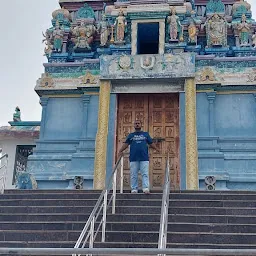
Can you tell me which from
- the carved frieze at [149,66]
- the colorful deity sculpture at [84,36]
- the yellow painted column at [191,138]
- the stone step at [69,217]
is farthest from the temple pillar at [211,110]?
the stone step at [69,217]

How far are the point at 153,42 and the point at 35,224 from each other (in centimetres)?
848

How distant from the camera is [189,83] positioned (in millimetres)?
12805

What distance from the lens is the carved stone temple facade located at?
12312 millimetres

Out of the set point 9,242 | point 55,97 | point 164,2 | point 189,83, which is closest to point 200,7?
point 164,2

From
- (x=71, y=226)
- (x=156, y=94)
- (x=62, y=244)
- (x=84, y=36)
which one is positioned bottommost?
(x=62, y=244)

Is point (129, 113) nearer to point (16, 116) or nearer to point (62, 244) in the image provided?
point (16, 116)

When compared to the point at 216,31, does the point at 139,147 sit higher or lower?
lower

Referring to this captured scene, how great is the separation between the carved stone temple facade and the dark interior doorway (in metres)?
0.05

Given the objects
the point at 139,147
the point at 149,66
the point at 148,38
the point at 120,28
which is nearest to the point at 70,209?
the point at 139,147

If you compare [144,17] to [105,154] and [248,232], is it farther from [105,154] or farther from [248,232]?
[248,232]

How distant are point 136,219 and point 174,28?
7.23 metres

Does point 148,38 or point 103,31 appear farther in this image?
point 148,38

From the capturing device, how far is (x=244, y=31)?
45.1 feet

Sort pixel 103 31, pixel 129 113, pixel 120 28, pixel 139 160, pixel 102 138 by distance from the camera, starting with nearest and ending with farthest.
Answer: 1. pixel 139 160
2. pixel 102 138
3. pixel 129 113
4. pixel 120 28
5. pixel 103 31
